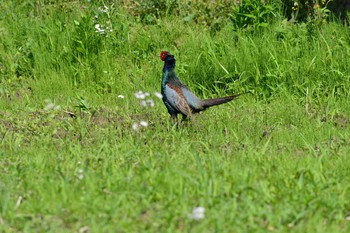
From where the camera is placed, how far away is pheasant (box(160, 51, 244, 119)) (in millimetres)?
7480

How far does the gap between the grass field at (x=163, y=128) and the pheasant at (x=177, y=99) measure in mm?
153

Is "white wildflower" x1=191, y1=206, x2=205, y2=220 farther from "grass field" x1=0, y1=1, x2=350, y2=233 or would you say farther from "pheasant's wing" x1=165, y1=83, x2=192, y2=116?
"pheasant's wing" x1=165, y1=83, x2=192, y2=116

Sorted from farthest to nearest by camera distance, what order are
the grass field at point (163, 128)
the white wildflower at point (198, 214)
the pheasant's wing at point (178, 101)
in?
the pheasant's wing at point (178, 101)
the grass field at point (163, 128)
the white wildflower at point (198, 214)

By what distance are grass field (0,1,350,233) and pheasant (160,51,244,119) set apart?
0.15 m

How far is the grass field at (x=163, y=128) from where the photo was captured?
4.60m

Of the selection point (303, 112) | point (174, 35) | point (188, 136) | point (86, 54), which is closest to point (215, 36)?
point (174, 35)

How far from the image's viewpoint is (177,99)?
748 cm

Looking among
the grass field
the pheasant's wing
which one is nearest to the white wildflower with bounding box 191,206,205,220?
the grass field

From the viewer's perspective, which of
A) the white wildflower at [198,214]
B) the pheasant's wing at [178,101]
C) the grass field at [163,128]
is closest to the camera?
the white wildflower at [198,214]

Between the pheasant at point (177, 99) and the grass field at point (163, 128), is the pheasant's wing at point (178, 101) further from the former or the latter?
the grass field at point (163, 128)

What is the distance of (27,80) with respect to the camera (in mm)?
9266

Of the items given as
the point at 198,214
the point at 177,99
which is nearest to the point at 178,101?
the point at 177,99

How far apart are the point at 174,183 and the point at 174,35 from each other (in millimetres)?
5184

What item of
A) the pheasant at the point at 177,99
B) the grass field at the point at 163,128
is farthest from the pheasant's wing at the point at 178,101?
the grass field at the point at 163,128
